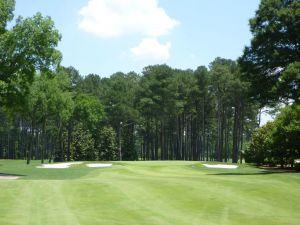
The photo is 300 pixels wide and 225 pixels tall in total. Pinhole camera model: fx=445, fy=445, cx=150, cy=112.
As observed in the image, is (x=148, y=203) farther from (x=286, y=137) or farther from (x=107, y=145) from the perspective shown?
(x=107, y=145)

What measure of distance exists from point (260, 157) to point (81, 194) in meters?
34.7

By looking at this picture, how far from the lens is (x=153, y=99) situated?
88.9 m

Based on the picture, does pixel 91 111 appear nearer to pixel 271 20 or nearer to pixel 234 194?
pixel 271 20

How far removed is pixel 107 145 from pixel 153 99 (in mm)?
14345

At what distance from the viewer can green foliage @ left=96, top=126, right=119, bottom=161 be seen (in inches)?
Result: 3669

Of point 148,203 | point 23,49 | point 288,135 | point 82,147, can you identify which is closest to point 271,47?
point 288,135

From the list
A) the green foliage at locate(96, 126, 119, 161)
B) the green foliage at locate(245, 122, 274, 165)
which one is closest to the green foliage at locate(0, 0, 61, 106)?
the green foliage at locate(245, 122, 274, 165)

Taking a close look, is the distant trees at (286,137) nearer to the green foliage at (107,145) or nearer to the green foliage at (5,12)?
the green foliage at (5,12)

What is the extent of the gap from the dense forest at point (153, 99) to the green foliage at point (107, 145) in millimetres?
212

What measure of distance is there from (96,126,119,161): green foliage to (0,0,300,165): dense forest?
0.21 meters

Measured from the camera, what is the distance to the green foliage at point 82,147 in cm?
8981

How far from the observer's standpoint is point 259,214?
13898 millimetres

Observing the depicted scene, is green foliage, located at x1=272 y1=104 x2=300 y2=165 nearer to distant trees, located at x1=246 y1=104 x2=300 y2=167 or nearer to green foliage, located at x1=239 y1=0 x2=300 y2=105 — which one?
distant trees, located at x1=246 y1=104 x2=300 y2=167

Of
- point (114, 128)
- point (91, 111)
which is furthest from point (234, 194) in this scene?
point (114, 128)
